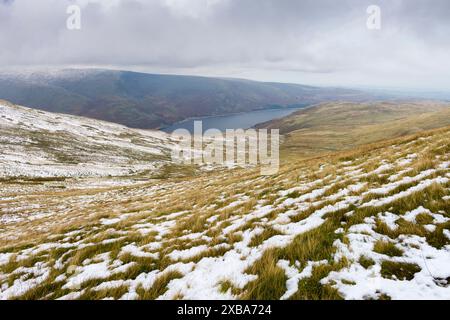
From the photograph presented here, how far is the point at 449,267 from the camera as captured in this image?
345 cm

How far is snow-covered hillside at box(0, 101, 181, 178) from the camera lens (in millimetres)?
62072

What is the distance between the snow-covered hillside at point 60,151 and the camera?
62072 mm

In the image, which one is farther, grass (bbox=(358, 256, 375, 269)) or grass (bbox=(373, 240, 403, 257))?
grass (bbox=(373, 240, 403, 257))

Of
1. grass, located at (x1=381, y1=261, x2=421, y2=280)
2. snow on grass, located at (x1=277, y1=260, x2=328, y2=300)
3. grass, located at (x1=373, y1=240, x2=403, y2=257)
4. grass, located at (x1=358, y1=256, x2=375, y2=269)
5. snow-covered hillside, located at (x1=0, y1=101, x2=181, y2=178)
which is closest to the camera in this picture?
grass, located at (x1=381, y1=261, x2=421, y2=280)

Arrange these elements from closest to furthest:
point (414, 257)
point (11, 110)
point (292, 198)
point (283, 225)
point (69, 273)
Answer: point (414, 257) → point (69, 273) → point (283, 225) → point (292, 198) → point (11, 110)

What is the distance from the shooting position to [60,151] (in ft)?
271

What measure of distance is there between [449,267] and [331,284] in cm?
173

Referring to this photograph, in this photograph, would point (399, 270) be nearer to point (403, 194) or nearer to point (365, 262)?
point (365, 262)

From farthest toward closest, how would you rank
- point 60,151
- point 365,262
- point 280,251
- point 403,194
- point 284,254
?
point 60,151
point 403,194
point 280,251
point 284,254
point 365,262

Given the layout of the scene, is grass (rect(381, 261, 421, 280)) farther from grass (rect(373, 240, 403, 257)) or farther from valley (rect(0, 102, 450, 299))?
grass (rect(373, 240, 403, 257))

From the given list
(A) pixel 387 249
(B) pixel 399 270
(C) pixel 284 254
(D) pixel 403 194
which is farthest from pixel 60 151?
(B) pixel 399 270

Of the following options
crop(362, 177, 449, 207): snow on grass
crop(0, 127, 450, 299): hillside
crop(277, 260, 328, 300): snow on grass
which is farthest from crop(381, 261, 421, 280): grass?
crop(362, 177, 449, 207): snow on grass
